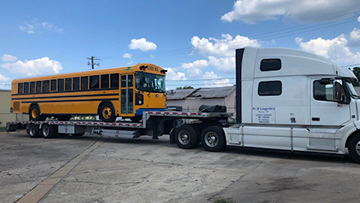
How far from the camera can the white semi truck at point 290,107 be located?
8.23 meters

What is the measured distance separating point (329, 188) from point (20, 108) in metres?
17.4

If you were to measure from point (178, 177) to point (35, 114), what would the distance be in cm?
1322

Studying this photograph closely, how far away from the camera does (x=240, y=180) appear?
6.55m

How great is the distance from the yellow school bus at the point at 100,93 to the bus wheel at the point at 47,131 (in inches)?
27.1

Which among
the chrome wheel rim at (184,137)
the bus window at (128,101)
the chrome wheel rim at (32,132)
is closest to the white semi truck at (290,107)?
the chrome wheel rim at (184,137)

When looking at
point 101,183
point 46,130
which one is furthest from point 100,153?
point 46,130

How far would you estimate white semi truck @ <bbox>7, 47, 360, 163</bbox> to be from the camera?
823 centimetres

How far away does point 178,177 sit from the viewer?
6969 millimetres

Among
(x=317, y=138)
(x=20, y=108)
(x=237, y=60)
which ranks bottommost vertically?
(x=317, y=138)

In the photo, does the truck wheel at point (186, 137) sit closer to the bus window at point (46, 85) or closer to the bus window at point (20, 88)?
the bus window at point (46, 85)

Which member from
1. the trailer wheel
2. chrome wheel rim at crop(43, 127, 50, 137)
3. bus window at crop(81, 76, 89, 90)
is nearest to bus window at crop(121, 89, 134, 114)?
bus window at crop(81, 76, 89, 90)

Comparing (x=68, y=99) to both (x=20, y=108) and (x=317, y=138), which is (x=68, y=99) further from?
(x=317, y=138)

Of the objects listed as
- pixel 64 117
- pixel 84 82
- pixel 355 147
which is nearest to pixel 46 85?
pixel 64 117

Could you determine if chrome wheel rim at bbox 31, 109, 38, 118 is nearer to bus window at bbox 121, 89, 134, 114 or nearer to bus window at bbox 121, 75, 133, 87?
bus window at bbox 121, 89, 134, 114
